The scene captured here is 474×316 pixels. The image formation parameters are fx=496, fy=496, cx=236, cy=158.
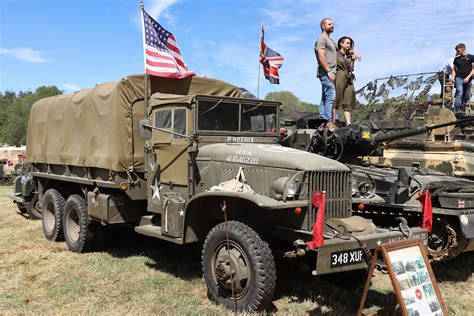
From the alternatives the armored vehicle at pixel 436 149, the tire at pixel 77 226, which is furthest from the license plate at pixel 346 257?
the tire at pixel 77 226

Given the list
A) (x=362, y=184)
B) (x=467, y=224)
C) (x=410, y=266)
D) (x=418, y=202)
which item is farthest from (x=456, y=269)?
(x=410, y=266)

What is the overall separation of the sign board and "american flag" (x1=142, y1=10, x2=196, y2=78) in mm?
4001

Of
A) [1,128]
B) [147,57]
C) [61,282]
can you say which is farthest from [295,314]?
[1,128]

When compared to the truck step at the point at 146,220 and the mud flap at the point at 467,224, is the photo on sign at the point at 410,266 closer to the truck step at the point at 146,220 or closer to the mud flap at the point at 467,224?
the mud flap at the point at 467,224

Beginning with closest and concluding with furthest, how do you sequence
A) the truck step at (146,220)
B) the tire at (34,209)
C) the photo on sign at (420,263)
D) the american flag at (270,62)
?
the photo on sign at (420,263), the truck step at (146,220), the american flag at (270,62), the tire at (34,209)

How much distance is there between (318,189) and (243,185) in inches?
31.7

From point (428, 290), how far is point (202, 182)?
107 inches

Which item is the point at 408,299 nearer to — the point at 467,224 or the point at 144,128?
the point at 467,224

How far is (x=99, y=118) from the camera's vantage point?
711 cm

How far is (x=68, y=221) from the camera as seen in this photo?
311 inches

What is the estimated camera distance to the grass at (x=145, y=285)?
4973 millimetres

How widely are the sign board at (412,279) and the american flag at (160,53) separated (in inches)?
158

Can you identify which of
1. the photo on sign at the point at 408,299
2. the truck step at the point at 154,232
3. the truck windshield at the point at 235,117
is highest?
the truck windshield at the point at 235,117

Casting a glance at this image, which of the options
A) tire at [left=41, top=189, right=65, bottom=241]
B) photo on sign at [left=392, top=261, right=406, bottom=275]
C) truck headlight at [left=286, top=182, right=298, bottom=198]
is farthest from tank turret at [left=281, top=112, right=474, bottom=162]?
tire at [left=41, top=189, right=65, bottom=241]
